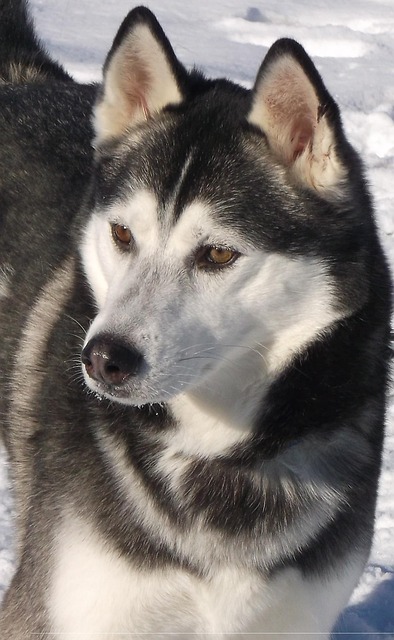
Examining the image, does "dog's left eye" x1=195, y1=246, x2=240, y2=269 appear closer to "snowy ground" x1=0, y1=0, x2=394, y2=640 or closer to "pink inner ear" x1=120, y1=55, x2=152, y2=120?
"pink inner ear" x1=120, y1=55, x2=152, y2=120

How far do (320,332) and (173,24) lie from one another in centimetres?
514

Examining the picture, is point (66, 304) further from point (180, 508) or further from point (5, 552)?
point (5, 552)

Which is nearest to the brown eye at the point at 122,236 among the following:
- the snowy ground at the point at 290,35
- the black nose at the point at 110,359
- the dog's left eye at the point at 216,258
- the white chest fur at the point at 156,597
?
the dog's left eye at the point at 216,258

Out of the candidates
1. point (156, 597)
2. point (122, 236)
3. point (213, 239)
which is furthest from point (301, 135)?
point (156, 597)

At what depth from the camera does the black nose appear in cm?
212

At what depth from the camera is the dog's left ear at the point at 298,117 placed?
7.34ft

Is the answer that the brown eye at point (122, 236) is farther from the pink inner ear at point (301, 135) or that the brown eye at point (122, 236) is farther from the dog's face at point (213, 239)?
the pink inner ear at point (301, 135)

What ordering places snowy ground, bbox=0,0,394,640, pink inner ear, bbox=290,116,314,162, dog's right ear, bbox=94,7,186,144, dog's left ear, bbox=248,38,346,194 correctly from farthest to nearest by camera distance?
snowy ground, bbox=0,0,394,640 → dog's right ear, bbox=94,7,186,144 → pink inner ear, bbox=290,116,314,162 → dog's left ear, bbox=248,38,346,194

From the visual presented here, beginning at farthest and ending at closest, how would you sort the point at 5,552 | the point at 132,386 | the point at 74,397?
the point at 5,552, the point at 74,397, the point at 132,386

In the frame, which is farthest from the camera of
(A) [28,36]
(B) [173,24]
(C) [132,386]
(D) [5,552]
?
(B) [173,24]

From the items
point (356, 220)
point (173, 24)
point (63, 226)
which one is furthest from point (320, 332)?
point (173, 24)

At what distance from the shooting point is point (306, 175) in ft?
7.83

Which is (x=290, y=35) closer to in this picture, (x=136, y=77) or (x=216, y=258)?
(x=136, y=77)

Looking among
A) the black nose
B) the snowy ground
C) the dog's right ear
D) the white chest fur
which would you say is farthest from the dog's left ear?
the snowy ground
